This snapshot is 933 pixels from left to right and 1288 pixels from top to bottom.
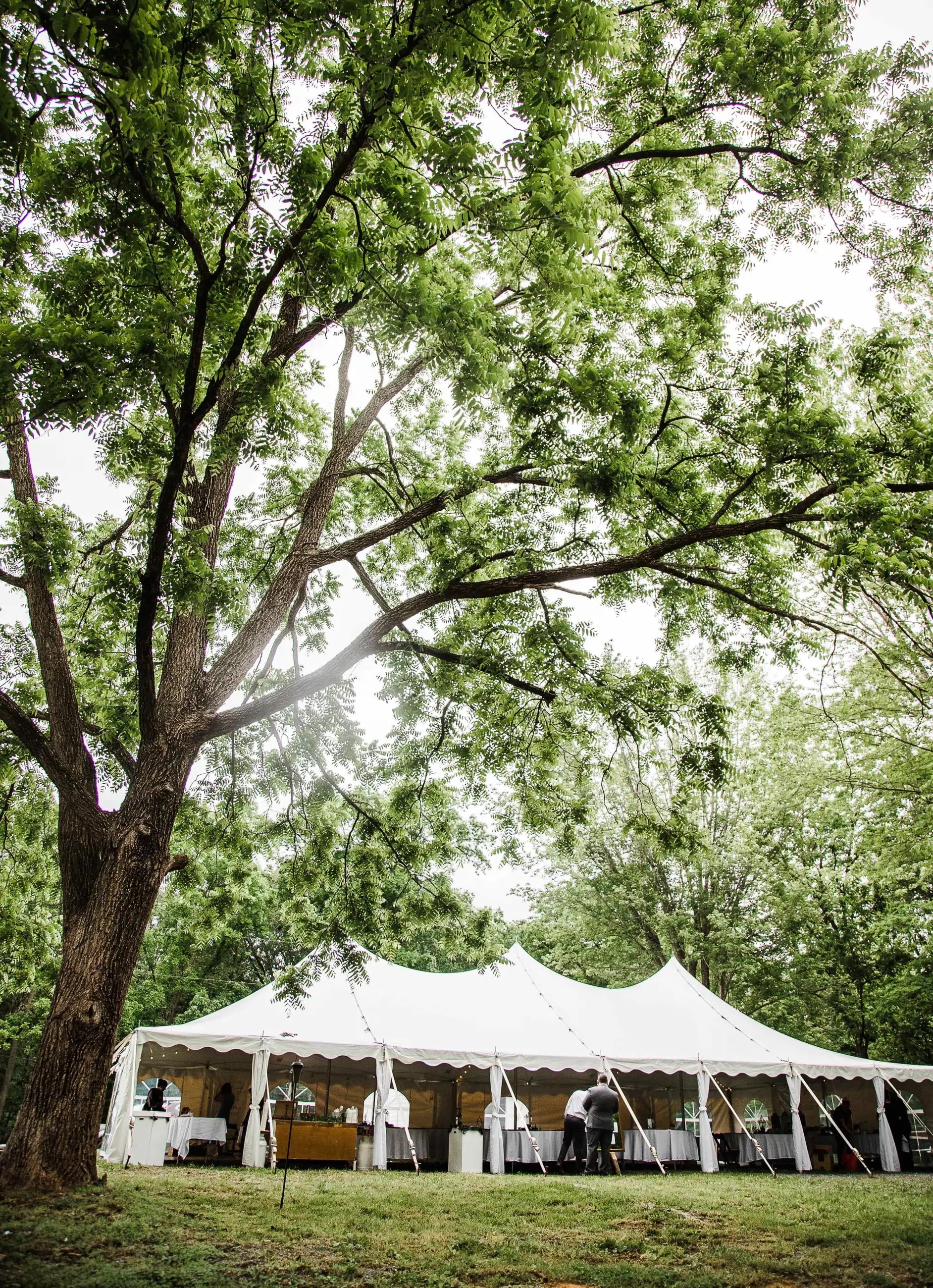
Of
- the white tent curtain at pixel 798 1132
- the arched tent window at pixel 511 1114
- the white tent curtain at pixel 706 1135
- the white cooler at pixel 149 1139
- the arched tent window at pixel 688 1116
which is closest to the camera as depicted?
→ the white cooler at pixel 149 1139


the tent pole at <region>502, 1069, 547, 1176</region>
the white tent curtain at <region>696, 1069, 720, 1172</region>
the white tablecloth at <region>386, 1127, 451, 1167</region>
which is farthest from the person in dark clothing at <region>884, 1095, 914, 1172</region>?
the white tablecloth at <region>386, 1127, 451, 1167</region>

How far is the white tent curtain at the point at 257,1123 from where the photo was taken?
1085 cm

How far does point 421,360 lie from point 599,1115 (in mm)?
9859

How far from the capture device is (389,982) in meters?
13.5

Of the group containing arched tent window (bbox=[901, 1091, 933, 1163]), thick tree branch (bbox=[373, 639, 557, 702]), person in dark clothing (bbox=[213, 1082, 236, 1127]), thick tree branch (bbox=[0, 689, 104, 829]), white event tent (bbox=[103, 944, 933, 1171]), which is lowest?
arched tent window (bbox=[901, 1091, 933, 1163])

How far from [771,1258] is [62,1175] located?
15.5 ft

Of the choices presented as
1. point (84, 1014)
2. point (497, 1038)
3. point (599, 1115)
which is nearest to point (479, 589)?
point (84, 1014)

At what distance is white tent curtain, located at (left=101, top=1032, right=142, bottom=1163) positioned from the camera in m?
10.4

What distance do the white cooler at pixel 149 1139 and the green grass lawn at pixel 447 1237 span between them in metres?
2.21

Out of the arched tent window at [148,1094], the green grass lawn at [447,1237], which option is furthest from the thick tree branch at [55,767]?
the arched tent window at [148,1094]

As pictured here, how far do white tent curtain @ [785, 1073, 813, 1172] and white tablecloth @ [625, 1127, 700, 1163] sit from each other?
5.38ft

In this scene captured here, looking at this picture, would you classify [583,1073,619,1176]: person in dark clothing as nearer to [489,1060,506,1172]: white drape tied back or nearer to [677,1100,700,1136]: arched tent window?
[489,1060,506,1172]: white drape tied back

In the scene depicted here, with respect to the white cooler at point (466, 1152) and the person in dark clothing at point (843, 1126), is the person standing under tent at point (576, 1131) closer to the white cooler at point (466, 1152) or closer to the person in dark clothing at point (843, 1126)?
the white cooler at point (466, 1152)

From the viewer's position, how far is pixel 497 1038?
1222 centimetres
